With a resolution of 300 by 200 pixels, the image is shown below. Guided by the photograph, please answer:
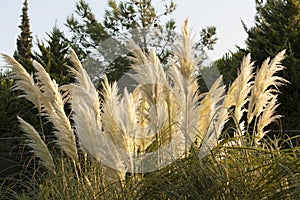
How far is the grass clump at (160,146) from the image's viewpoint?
2555 mm

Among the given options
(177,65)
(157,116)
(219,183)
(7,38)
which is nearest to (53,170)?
(157,116)

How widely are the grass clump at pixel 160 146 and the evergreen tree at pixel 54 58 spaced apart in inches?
193

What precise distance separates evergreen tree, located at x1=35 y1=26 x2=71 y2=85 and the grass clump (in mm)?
4907

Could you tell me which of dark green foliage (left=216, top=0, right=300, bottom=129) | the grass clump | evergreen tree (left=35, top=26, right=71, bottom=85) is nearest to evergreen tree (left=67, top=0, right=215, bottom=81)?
evergreen tree (left=35, top=26, right=71, bottom=85)

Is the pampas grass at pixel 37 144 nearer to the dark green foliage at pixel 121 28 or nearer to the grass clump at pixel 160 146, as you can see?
the grass clump at pixel 160 146

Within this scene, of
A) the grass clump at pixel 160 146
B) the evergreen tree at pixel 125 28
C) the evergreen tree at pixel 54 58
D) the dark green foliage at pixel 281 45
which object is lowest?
the grass clump at pixel 160 146

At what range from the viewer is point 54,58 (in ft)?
29.6

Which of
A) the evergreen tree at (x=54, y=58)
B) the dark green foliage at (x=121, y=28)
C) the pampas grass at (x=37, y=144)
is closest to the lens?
the pampas grass at (x=37, y=144)

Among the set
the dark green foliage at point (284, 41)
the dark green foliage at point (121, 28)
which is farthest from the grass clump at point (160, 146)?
the dark green foliage at point (121, 28)

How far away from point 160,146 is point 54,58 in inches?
242

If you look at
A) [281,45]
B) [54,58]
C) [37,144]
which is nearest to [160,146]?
[37,144]

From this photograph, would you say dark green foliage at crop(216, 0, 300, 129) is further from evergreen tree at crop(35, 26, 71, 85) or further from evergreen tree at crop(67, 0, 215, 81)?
evergreen tree at crop(67, 0, 215, 81)

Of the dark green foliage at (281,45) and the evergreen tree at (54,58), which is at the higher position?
the evergreen tree at (54,58)

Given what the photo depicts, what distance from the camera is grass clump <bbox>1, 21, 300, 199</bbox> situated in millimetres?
2555
